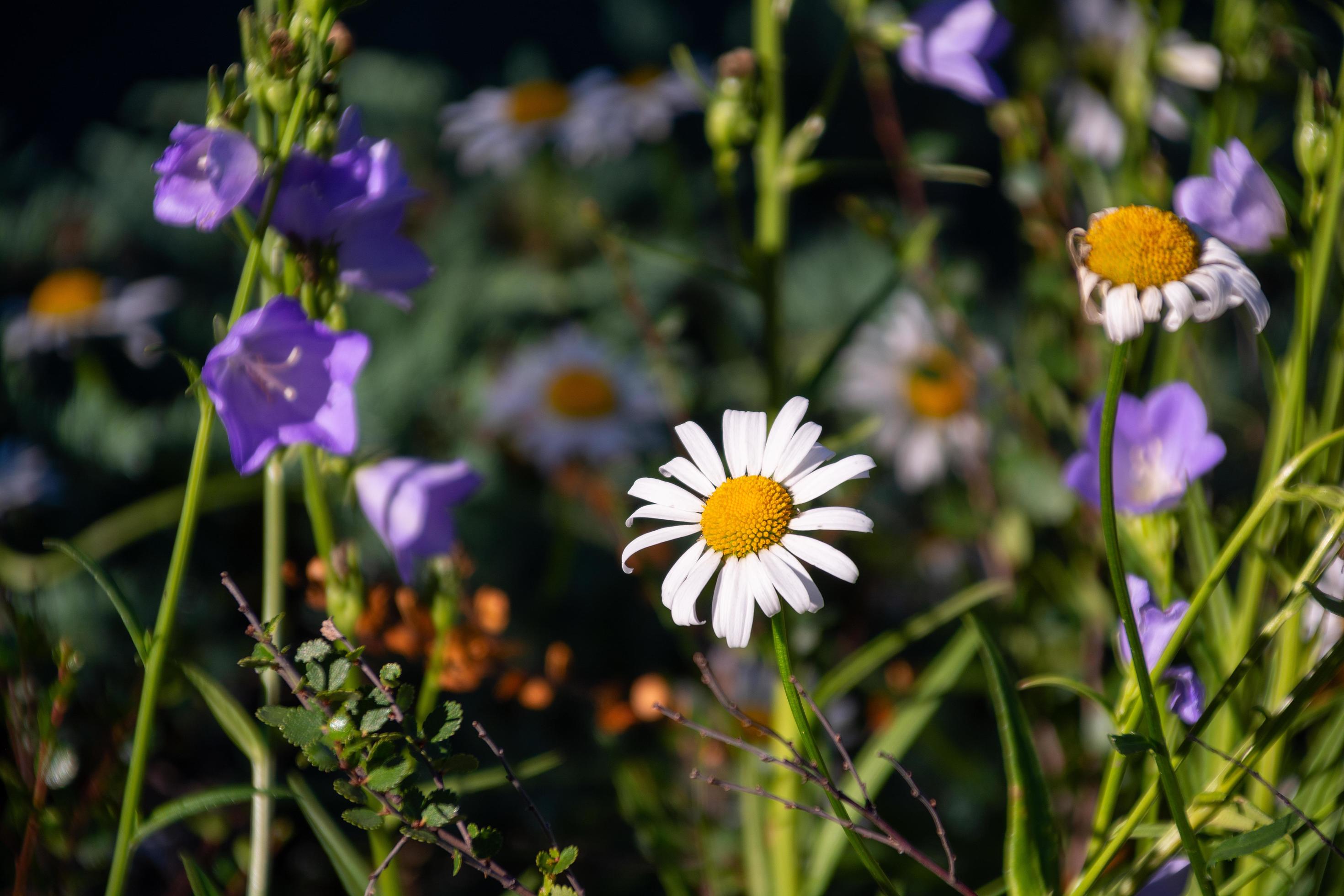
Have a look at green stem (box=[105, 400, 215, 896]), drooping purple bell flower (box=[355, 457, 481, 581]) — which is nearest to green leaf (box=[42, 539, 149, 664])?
green stem (box=[105, 400, 215, 896])

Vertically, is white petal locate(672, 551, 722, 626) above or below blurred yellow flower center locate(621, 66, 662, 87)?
above

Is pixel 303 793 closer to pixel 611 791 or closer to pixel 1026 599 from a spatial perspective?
pixel 611 791

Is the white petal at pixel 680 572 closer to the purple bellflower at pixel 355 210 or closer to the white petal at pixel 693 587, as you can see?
the white petal at pixel 693 587

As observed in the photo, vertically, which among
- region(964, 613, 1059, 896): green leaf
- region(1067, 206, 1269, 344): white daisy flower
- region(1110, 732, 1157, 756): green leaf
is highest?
region(1067, 206, 1269, 344): white daisy flower

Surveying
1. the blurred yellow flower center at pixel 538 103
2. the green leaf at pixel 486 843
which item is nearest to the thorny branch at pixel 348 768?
the green leaf at pixel 486 843

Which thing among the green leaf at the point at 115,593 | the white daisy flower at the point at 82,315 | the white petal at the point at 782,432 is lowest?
the white daisy flower at the point at 82,315

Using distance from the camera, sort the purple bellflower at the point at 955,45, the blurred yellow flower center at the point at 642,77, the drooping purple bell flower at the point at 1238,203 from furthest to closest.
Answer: the blurred yellow flower center at the point at 642,77, the purple bellflower at the point at 955,45, the drooping purple bell flower at the point at 1238,203

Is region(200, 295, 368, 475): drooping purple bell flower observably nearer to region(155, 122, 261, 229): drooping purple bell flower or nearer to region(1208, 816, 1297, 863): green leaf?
region(155, 122, 261, 229): drooping purple bell flower
